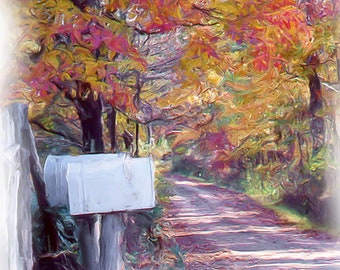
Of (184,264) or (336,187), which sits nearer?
(184,264)

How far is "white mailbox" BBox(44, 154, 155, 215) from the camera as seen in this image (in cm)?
194

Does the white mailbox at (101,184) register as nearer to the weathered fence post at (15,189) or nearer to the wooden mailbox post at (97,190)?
the wooden mailbox post at (97,190)

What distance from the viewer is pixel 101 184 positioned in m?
1.95

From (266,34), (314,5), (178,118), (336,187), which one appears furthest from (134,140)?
(336,187)

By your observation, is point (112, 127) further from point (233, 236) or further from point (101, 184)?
point (233, 236)

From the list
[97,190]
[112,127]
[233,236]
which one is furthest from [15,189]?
[233,236]

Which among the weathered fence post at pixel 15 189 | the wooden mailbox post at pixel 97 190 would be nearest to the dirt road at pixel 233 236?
the wooden mailbox post at pixel 97 190

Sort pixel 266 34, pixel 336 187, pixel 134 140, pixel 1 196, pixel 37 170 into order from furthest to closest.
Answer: pixel 336 187 < pixel 134 140 < pixel 37 170 < pixel 266 34 < pixel 1 196

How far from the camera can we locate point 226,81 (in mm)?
2475

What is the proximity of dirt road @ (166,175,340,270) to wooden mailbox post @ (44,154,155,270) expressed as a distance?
1.56 ft

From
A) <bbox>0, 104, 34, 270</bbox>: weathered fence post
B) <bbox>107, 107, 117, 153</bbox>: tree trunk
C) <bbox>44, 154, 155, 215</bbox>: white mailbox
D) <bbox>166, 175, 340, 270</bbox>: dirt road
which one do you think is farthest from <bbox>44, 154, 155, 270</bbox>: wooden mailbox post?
<bbox>166, 175, 340, 270</bbox>: dirt road

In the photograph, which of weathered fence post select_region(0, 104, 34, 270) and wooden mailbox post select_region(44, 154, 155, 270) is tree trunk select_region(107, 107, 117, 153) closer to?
wooden mailbox post select_region(44, 154, 155, 270)

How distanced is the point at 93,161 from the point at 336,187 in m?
1.83

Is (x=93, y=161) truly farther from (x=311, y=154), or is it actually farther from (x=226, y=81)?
(x=311, y=154)
